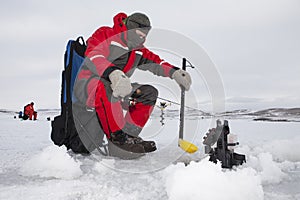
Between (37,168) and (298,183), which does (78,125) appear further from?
(298,183)

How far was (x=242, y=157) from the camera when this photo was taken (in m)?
1.41

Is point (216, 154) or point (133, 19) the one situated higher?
point (133, 19)

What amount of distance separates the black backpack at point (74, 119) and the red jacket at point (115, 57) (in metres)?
0.10

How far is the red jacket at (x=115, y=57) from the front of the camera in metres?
1.80

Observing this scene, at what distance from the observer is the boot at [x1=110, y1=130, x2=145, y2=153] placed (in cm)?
177

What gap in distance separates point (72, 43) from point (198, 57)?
1031 millimetres

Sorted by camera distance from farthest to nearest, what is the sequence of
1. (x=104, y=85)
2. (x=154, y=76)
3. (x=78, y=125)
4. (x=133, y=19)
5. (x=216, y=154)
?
(x=154, y=76), (x=133, y=19), (x=78, y=125), (x=104, y=85), (x=216, y=154)

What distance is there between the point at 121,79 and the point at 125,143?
1.44ft

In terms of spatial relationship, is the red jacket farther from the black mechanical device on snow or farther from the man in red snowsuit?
the black mechanical device on snow

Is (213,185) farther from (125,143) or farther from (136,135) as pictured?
(136,135)

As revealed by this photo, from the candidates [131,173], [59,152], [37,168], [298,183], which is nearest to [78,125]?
[59,152]

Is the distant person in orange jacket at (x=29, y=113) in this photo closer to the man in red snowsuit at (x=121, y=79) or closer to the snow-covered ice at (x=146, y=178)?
the man in red snowsuit at (x=121, y=79)

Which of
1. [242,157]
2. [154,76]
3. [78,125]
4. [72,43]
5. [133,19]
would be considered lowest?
[242,157]

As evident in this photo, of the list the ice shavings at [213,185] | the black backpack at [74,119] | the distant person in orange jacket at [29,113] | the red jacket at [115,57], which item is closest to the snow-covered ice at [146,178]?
the ice shavings at [213,185]
